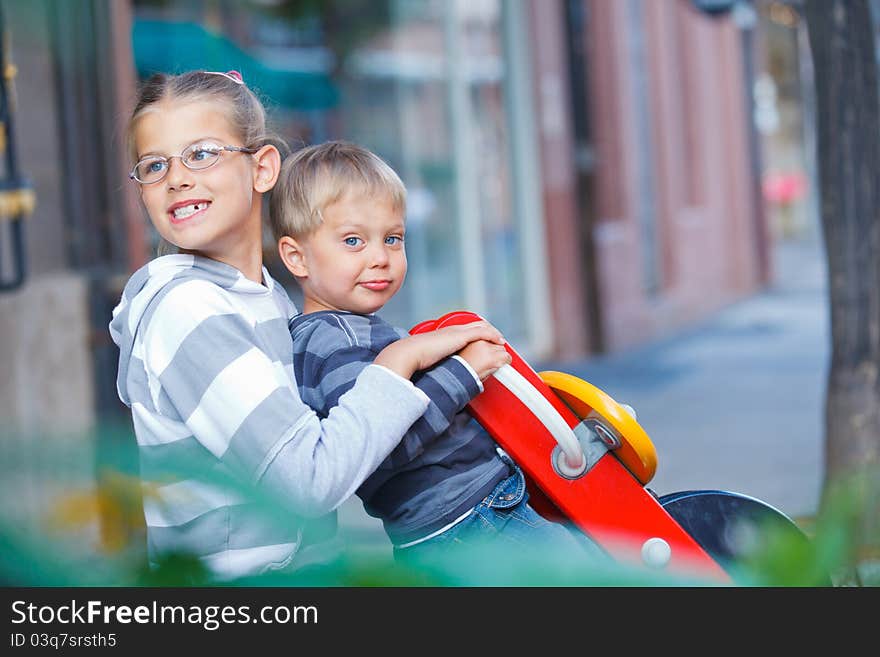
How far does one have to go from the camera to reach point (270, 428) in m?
1.61

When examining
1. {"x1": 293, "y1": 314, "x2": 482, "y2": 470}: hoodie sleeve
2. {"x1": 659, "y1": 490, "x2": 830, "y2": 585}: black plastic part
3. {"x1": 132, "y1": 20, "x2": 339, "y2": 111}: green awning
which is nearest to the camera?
{"x1": 293, "y1": 314, "x2": 482, "y2": 470}: hoodie sleeve

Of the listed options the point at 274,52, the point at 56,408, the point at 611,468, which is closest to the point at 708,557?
the point at 611,468

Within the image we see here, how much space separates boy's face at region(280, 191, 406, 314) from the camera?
1.83 meters

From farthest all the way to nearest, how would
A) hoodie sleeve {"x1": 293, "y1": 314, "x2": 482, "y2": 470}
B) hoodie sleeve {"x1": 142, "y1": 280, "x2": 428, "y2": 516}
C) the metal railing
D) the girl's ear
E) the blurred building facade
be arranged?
the blurred building facade → the metal railing → the girl's ear → hoodie sleeve {"x1": 293, "y1": 314, "x2": 482, "y2": 470} → hoodie sleeve {"x1": 142, "y1": 280, "x2": 428, "y2": 516}

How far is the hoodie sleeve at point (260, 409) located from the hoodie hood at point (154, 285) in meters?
0.04

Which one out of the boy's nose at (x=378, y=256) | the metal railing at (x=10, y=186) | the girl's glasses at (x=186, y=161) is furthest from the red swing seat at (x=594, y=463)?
the metal railing at (x=10, y=186)

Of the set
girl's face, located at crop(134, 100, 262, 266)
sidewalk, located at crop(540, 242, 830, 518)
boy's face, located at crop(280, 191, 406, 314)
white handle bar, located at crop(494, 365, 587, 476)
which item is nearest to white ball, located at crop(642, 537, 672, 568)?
white handle bar, located at crop(494, 365, 587, 476)

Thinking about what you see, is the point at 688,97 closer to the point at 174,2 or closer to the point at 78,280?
the point at 174,2

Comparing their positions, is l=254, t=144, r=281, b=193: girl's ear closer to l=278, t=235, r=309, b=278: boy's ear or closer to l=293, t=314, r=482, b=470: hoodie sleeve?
l=278, t=235, r=309, b=278: boy's ear

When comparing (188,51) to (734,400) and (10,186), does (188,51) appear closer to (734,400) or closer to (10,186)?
(10,186)

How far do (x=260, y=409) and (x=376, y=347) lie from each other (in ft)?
0.85

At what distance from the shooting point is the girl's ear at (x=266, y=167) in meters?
1.82
